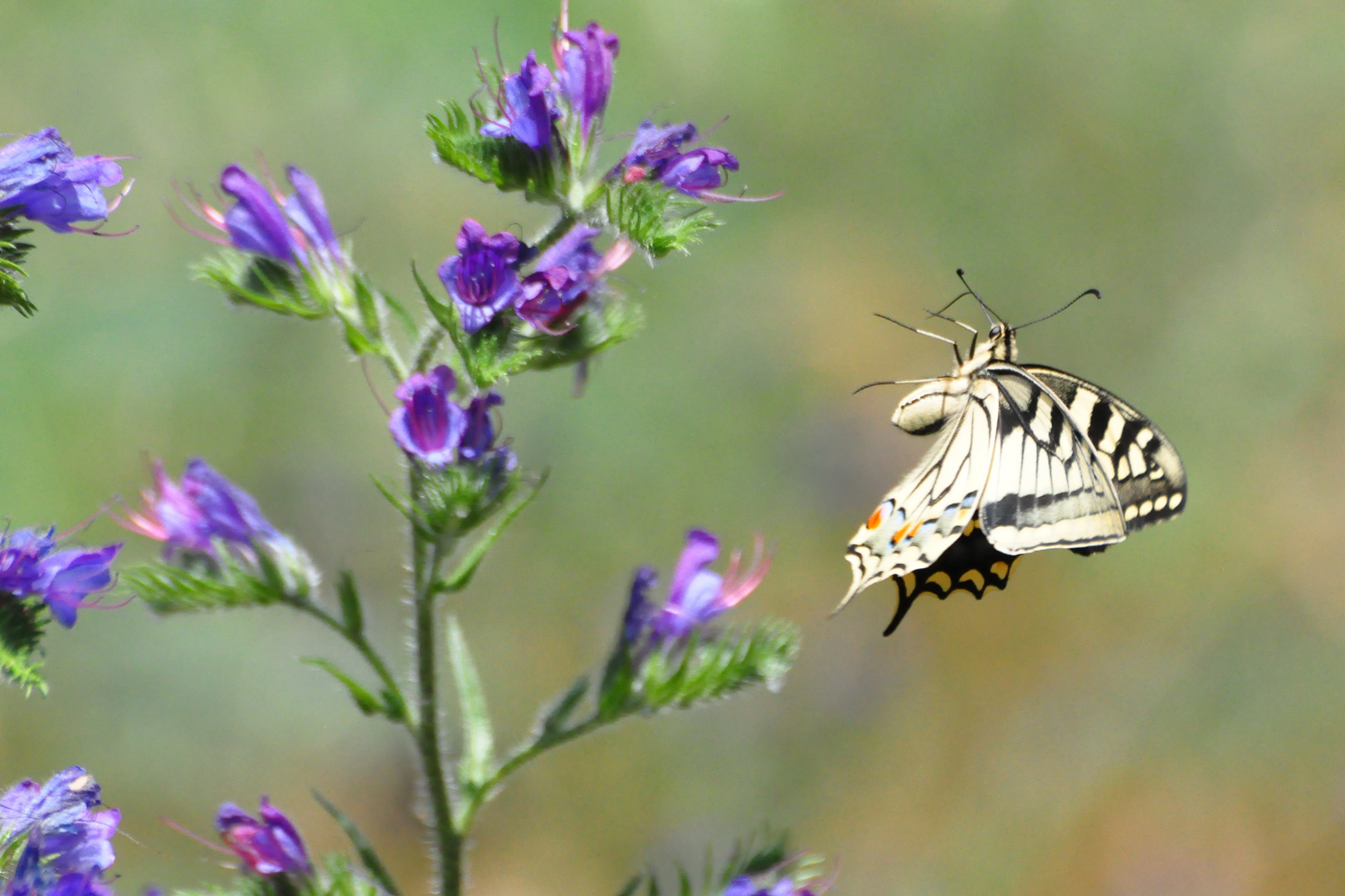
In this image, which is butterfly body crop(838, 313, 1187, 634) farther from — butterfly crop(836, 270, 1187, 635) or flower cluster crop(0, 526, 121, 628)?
flower cluster crop(0, 526, 121, 628)

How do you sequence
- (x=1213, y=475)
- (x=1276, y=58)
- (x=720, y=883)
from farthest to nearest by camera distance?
(x=1276, y=58) → (x=1213, y=475) → (x=720, y=883)

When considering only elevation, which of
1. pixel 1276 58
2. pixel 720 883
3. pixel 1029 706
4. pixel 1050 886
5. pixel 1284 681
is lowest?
pixel 720 883

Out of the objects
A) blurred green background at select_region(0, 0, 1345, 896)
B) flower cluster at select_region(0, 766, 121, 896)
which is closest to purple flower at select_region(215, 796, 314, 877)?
flower cluster at select_region(0, 766, 121, 896)

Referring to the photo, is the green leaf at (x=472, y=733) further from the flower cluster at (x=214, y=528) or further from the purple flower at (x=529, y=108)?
the purple flower at (x=529, y=108)

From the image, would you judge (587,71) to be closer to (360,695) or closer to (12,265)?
(12,265)

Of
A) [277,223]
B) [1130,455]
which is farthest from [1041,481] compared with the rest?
[277,223]

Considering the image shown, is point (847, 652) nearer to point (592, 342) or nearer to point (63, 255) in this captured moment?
point (592, 342)

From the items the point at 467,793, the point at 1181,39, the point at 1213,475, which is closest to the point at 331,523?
the point at 467,793
